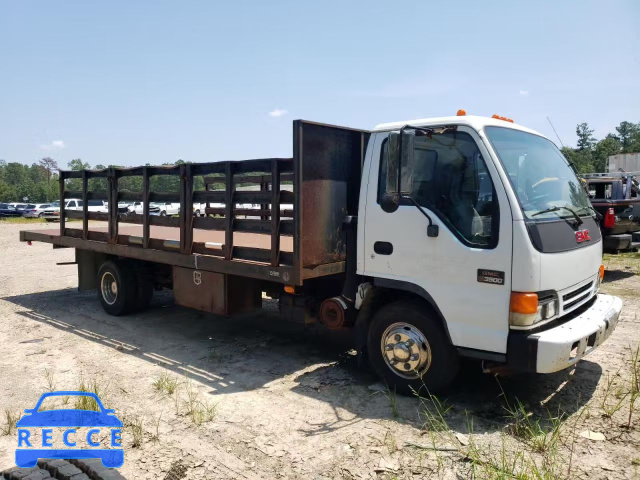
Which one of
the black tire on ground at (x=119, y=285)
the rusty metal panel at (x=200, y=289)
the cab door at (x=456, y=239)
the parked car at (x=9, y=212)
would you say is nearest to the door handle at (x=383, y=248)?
the cab door at (x=456, y=239)

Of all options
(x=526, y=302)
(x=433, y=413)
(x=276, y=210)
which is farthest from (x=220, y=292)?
(x=526, y=302)

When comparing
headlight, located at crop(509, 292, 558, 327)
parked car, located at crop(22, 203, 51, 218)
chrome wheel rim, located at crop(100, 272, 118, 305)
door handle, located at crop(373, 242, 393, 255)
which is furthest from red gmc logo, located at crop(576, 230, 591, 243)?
parked car, located at crop(22, 203, 51, 218)

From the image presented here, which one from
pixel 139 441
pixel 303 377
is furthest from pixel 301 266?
pixel 139 441

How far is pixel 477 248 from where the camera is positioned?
3.91 m

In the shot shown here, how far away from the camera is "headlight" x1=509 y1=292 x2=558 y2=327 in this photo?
371cm

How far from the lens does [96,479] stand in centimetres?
303

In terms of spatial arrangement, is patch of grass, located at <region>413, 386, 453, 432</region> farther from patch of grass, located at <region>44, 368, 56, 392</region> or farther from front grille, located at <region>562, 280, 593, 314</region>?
patch of grass, located at <region>44, 368, 56, 392</region>

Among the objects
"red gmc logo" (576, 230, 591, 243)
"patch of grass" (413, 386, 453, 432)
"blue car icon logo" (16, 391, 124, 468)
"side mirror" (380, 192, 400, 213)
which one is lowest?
"blue car icon logo" (16, 391, 124, 468)

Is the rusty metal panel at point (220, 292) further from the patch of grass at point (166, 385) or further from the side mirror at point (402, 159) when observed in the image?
the side mirror at point (402, 159)

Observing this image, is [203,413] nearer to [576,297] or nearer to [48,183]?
[576,297]

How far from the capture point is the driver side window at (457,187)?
3.90 meters

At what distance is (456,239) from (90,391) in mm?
3484

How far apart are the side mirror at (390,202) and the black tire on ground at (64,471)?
9.06 ft

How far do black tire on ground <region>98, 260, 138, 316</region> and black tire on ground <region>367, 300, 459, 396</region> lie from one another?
4.24 metres
